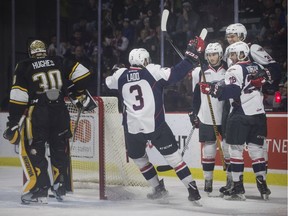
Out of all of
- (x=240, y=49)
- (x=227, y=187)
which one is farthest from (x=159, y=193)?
(x=240, y=49)

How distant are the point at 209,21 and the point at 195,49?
3814mm

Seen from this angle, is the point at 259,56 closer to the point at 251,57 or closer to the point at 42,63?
the point at 251,57

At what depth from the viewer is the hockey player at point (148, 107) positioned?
17.4 feet

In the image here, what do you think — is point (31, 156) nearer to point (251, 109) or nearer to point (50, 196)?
point (50, 196)

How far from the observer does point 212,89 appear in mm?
5434

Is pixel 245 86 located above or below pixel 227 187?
above

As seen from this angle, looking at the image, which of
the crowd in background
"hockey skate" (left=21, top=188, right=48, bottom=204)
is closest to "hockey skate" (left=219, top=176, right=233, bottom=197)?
"hockey skate" (left=21, top=188, right=48, bottom=204)

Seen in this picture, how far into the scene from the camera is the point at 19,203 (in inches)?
215

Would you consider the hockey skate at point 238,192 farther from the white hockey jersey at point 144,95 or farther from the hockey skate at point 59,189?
the hockey skate at point 59,189

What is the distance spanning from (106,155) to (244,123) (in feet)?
4.28

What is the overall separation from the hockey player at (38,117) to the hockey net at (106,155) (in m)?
0.62

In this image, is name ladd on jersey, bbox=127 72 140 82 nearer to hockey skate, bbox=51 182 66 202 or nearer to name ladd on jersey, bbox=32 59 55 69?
name ladd on jersey, bbox=32 59 55 69

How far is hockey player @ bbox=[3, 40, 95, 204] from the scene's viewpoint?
5281mm

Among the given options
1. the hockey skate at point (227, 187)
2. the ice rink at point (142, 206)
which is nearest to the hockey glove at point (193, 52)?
the ice rink at point (142, 206)
